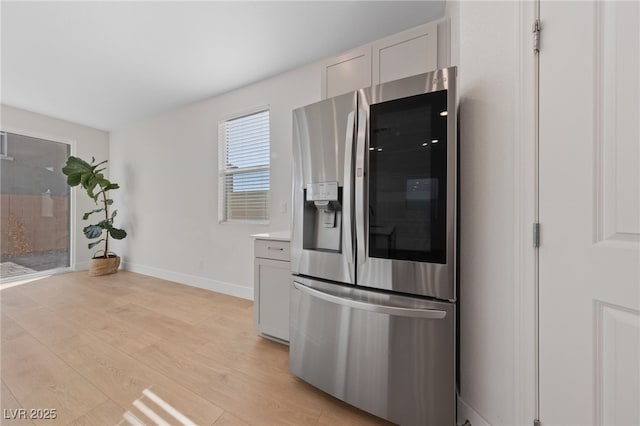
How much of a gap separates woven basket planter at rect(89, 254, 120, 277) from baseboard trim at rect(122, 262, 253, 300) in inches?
9.6

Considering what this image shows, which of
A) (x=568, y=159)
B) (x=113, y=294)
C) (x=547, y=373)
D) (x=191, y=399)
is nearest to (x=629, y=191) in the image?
(x=568, y=159)

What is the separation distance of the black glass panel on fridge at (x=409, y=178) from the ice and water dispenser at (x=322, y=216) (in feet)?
0.76

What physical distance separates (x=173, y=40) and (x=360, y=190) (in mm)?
2415

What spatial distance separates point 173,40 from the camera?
2.29m

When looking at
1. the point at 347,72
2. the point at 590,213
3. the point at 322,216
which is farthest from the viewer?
the point at 347,72

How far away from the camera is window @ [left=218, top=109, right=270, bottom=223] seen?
10.0 feet

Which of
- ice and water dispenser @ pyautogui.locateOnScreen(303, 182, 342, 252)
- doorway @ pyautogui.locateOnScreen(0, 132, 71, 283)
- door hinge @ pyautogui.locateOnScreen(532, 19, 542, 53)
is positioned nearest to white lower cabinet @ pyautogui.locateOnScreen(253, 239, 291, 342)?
ice and water dispenser @ pyautogui.locateOnScreen(303, 182, 342, 252)

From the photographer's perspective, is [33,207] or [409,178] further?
[33,207]

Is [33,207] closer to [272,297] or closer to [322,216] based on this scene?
[272,297]

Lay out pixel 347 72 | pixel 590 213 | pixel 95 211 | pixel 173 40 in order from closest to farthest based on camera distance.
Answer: pixel 590 213 → pixel 347 72 → pixel 173 40 → pixel 95 211

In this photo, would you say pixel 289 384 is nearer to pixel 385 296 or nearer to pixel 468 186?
pixel 385 296

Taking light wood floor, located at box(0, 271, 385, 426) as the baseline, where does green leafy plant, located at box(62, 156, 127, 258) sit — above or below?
above

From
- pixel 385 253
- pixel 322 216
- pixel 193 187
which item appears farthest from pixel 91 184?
pixel 385 253

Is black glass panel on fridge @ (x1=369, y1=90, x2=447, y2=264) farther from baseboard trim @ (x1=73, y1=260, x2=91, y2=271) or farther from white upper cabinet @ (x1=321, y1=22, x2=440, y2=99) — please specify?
baseboard trim @ (x1=73, y1=260, x2=91, y2=271)
